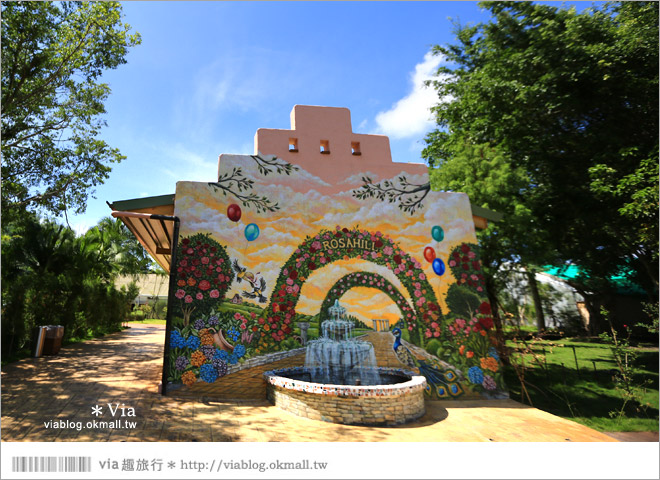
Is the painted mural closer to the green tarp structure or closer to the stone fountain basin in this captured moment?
the stone fountain basin

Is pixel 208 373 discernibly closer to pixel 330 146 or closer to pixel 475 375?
pixel 330 146

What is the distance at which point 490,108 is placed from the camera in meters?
13.3

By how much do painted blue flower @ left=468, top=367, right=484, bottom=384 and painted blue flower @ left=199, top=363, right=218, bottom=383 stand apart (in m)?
6.12

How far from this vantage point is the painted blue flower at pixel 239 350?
767 centimetres

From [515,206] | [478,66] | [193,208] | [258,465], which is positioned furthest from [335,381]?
[478,66]

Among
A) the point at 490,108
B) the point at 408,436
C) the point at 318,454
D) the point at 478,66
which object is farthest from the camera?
the point at 478,66

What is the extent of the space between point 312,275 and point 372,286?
156cm

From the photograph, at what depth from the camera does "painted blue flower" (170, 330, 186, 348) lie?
742 centimetres

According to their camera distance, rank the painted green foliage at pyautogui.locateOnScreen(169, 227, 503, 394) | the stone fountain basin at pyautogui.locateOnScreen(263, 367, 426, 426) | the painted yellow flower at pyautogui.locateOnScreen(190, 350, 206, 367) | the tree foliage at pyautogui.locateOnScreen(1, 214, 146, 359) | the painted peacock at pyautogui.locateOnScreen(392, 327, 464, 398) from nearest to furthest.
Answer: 1. the stone fountain basin at pyautogui.locateOnScreen(263, 367, 426, 426)
2. the painted yellow flower at pyautogui.locateOnScreen(190, 350, 206, 367)
3. the painted green foliage at pyautogui.locateOnScreen(169, 227, 503, 394)
4. the painted peacock at pyautogui.locateOnScreen(392, 327, 464, 398)
5. the tree foliage at pyautogui.locateOnScreen(1, 214, 146, 359)

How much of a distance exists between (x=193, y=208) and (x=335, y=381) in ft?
17.3

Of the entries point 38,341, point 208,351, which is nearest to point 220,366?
point 208,351

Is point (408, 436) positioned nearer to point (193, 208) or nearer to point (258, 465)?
point (258, 465)

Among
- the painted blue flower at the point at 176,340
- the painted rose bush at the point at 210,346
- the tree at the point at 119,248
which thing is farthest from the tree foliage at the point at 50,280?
the painted rose bush at the point at 210,346

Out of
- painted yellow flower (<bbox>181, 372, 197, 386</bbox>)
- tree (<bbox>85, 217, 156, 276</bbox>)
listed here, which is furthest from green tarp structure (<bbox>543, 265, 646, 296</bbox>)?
tree (<bbox>85, 217, 156, 276</bbox>)
